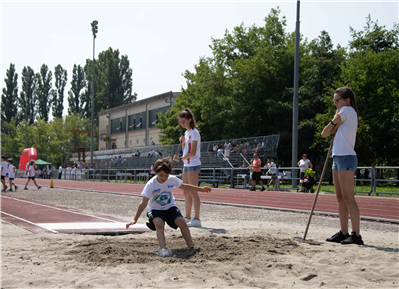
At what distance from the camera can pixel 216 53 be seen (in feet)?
121

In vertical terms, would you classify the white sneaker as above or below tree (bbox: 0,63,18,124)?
below

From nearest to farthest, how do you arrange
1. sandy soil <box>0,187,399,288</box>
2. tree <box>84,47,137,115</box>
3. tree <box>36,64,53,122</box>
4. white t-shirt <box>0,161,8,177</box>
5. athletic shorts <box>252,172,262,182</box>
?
sandy soil <box>0,187,399,288</box> → athletic shorts <box>252,172,262,182</box> → white t-shirt <box>0,161,8,177</box> → tree <box>84,47,137,115</box> → tree <box>36,64,53,122</box>

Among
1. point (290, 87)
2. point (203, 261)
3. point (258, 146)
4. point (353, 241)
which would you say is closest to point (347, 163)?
point (353, 241)

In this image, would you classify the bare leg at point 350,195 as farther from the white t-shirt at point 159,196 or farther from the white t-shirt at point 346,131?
the white t-shirt at point 159,196

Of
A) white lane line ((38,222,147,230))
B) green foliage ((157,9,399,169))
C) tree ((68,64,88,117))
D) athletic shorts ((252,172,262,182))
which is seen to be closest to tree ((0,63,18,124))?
tree ((68,64,88,117))

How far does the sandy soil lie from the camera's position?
3.62 meters

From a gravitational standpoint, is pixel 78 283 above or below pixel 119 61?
below

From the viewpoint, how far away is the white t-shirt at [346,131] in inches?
214

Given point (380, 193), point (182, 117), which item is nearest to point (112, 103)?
point (380, 193)

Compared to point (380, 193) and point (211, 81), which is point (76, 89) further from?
point (380, 193)

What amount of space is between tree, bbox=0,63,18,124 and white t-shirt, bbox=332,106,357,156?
286 feet

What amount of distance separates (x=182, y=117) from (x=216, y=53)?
31.0 m

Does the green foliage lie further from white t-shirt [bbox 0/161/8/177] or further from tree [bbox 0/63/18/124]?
tree [bbox 0/63/18/124]

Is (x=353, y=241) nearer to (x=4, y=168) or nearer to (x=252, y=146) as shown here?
(x=252, y=146)
